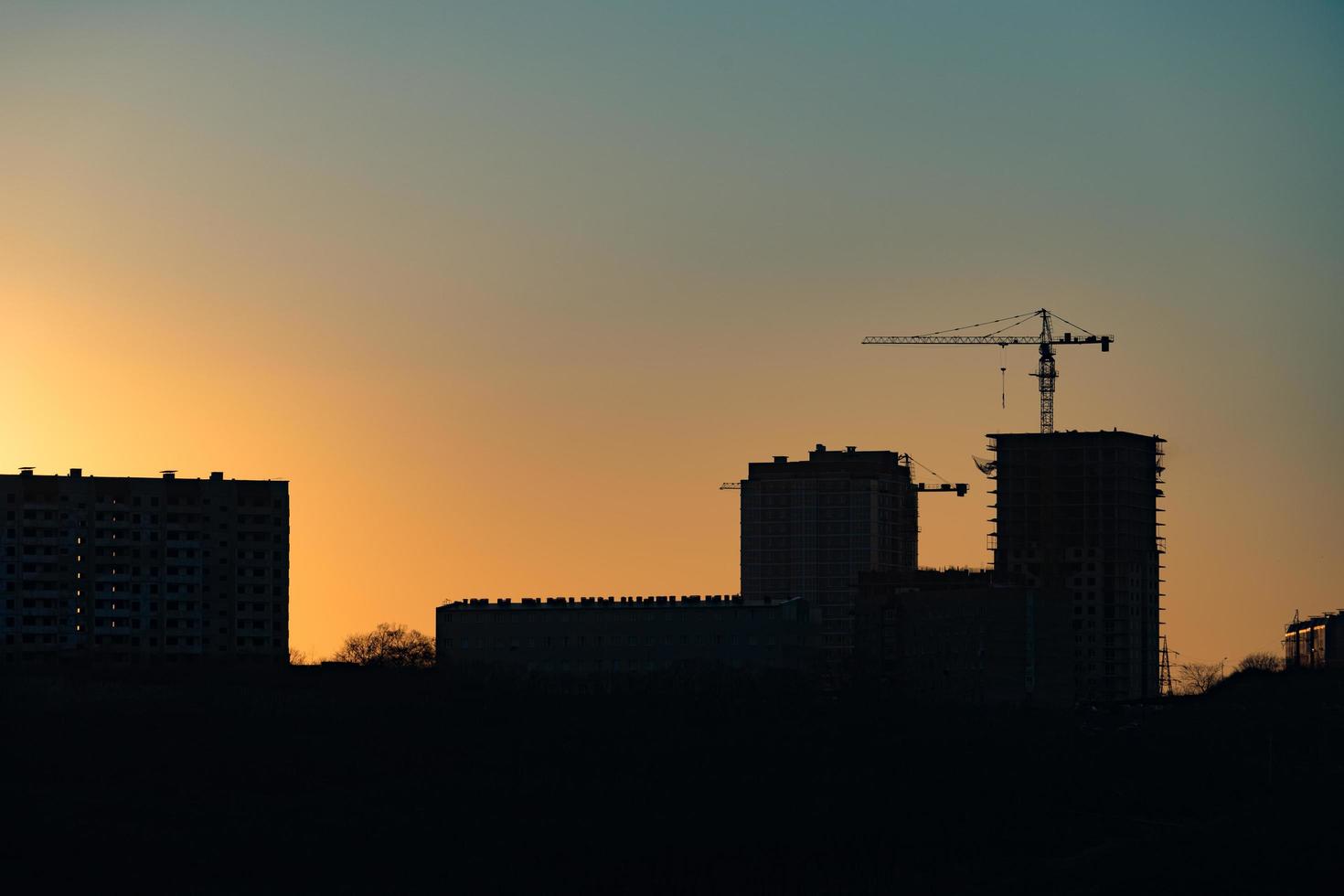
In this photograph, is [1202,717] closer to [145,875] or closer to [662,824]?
[662,824]

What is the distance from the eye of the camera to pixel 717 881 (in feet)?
516

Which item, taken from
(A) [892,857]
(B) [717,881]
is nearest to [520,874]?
(B) [717,881]

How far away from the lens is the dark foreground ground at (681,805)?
6053 inches

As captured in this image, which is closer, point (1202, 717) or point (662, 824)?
point (662, 824)

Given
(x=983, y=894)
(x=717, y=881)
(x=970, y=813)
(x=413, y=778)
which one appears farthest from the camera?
(x=413, y=778)

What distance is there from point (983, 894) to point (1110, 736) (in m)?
48.8

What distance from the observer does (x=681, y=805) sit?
17812cm

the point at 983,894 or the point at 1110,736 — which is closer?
the point at 983,894

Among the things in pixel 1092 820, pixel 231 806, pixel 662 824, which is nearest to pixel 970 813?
pixel 1092 820

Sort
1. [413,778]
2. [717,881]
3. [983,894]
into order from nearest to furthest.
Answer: [983,894] → [717,881] → [413,778]

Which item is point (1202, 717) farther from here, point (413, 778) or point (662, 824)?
point (413, 778)

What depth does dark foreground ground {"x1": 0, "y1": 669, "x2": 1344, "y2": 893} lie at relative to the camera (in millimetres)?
153750

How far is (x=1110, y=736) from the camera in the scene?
19025cm

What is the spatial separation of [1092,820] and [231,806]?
56141 millimetres
